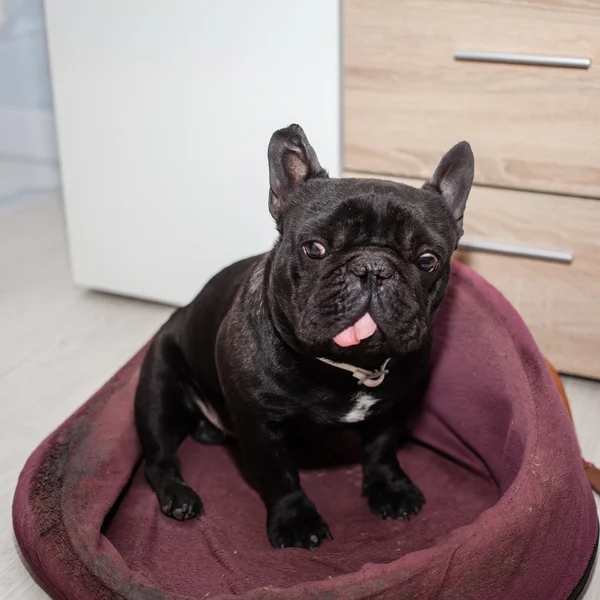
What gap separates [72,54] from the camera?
2021mm

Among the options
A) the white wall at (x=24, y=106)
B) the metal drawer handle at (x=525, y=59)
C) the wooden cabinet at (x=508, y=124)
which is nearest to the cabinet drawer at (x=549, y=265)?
the wooden cabinet at (x=508, y=124)

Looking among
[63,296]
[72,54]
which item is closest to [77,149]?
[72,54]

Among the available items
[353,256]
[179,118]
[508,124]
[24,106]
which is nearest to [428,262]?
[353,256]

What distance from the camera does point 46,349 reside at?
6.89ft

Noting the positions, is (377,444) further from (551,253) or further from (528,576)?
(551,253)

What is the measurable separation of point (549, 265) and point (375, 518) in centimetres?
66

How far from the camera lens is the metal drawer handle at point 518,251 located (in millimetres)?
1797

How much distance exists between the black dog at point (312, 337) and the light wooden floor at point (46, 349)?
281mm

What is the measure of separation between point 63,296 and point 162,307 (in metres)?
0.29

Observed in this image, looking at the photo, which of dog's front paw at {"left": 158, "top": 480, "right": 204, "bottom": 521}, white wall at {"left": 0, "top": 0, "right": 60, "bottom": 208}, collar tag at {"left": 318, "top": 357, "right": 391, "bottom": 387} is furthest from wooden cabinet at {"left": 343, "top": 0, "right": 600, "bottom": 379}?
white wall at {"left": 0, "top": 0, "right": 60, "bottom": 208}

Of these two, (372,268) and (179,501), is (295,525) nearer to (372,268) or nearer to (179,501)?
(179,501)

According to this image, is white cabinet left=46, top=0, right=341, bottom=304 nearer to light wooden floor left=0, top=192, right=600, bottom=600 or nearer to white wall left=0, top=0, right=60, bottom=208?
light wooden floor left=0, top=192, right=600, bottom=600

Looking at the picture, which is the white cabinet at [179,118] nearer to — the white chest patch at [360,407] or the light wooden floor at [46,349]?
the light wooden floor at [46,349]

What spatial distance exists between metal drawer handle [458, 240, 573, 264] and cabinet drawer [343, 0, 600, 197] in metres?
0.13
